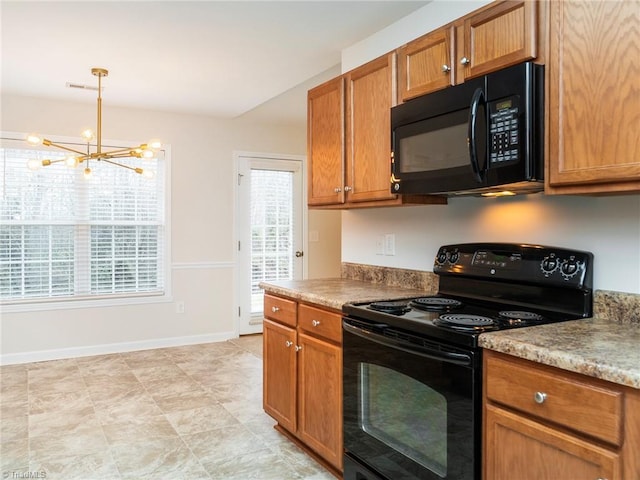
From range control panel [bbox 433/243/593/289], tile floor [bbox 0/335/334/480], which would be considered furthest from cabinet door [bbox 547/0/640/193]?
tile floor [bbox 0/335/334/480]

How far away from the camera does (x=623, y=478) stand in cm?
117

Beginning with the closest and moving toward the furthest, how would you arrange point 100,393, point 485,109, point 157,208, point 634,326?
point 634,326 < point 485,109 < point 100,393 < point 157,208

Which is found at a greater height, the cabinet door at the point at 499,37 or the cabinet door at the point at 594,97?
the cabinet door at the point at 499,37

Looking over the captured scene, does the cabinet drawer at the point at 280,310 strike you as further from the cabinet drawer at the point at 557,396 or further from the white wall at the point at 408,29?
the white wall at the point at 408,29

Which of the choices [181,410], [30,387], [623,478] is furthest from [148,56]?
[623,478]

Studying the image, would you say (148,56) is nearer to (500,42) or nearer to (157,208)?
(157,208)

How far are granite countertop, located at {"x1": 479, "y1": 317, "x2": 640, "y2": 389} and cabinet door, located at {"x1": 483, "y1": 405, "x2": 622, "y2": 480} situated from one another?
0.19 metres

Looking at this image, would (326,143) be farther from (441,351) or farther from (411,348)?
(441,351)

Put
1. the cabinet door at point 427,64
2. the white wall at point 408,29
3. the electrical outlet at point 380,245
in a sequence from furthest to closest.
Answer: the electrical outlet at point 380,245, the white wall at point 408,29, the cabinet door at point 427,64

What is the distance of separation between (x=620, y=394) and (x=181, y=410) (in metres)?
2.74

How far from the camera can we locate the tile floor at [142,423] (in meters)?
2.48

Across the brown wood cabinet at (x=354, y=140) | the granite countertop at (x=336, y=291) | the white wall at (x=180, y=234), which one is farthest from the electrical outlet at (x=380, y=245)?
the white wall at (x=180, y=234)

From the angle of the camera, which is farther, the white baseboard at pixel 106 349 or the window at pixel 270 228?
the window at pixel 270 228

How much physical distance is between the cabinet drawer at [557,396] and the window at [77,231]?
4171mm
